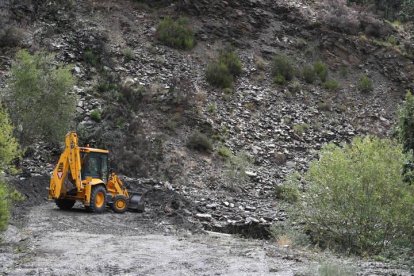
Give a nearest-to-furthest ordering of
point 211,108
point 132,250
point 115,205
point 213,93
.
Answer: point 132,250, point 115,205, point 211,108, point 213,93

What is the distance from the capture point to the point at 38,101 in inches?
845

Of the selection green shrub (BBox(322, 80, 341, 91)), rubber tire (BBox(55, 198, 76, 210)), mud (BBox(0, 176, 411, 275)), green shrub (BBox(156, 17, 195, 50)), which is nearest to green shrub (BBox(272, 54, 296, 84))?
green shrub (BBox(322, 80, 341, 91))

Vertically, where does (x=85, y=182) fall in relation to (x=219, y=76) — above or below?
below

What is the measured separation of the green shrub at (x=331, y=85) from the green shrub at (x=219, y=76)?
619 cm

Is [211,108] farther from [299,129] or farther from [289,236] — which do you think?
[289,236]

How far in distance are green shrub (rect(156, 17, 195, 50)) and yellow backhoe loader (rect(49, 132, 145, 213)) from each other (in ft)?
52.7

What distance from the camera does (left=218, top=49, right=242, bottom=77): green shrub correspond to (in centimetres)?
3244

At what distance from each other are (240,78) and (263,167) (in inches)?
291

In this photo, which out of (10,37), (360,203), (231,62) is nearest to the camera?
(360,203)

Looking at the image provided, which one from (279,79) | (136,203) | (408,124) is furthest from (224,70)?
(408,124)

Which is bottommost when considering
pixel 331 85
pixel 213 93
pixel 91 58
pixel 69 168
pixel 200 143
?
pixel 200 143

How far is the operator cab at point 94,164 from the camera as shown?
16.6 meters

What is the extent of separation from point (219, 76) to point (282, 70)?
4596mm

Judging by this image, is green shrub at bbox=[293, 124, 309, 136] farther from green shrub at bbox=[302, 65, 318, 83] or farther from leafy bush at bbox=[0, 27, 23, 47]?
leafy bush at bbox=[0, 27, 23, 47]
